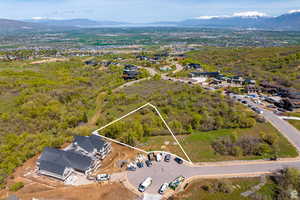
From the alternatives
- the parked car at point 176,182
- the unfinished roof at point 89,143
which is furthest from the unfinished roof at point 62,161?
the parked car at point 176,182

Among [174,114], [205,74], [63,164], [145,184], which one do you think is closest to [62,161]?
[63,164]

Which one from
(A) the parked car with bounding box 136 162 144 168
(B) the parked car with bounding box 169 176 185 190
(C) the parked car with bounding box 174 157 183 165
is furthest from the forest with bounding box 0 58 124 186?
(B) the parked car with bounding box 169 176 185 190

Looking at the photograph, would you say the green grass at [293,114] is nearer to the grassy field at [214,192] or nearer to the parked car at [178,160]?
the grassy field at [214,192]

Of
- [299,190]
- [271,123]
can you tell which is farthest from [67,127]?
[271,123]

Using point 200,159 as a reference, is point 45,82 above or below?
above

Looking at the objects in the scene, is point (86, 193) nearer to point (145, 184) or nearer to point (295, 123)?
point (145, 184)

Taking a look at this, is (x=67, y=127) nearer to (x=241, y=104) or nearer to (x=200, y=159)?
(x=200, y=159)
